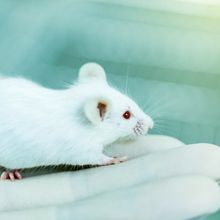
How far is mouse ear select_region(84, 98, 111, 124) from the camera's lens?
0.92 m

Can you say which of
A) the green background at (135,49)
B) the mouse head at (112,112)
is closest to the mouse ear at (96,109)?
the mouse head at (112,112)

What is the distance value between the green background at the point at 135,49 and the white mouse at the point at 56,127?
0.46 metres

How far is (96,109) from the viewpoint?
922mm

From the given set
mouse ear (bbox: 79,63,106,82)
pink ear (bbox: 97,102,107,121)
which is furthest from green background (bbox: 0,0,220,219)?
pink ear (bbox: 97,102,107,121)

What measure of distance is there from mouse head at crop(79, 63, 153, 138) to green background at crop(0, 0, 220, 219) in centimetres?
42

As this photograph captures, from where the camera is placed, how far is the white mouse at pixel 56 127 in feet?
3.14

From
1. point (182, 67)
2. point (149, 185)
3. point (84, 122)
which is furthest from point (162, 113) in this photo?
point (149, 185)

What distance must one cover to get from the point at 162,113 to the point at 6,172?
1.70ft

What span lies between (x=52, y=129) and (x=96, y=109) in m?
0.09

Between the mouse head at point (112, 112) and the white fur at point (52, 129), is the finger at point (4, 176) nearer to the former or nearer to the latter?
the white fur at point (52, 129)

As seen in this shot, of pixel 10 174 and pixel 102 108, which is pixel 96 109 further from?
pixel 10 174

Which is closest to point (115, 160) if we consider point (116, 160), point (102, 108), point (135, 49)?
point (116, 160)

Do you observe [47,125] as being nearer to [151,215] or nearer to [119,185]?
[119,185]

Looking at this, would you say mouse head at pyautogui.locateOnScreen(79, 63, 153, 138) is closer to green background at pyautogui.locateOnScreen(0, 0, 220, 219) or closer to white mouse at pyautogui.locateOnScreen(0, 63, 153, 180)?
white mouse at pyautogui.locateOnScreen(0, 63, 153, 180)
